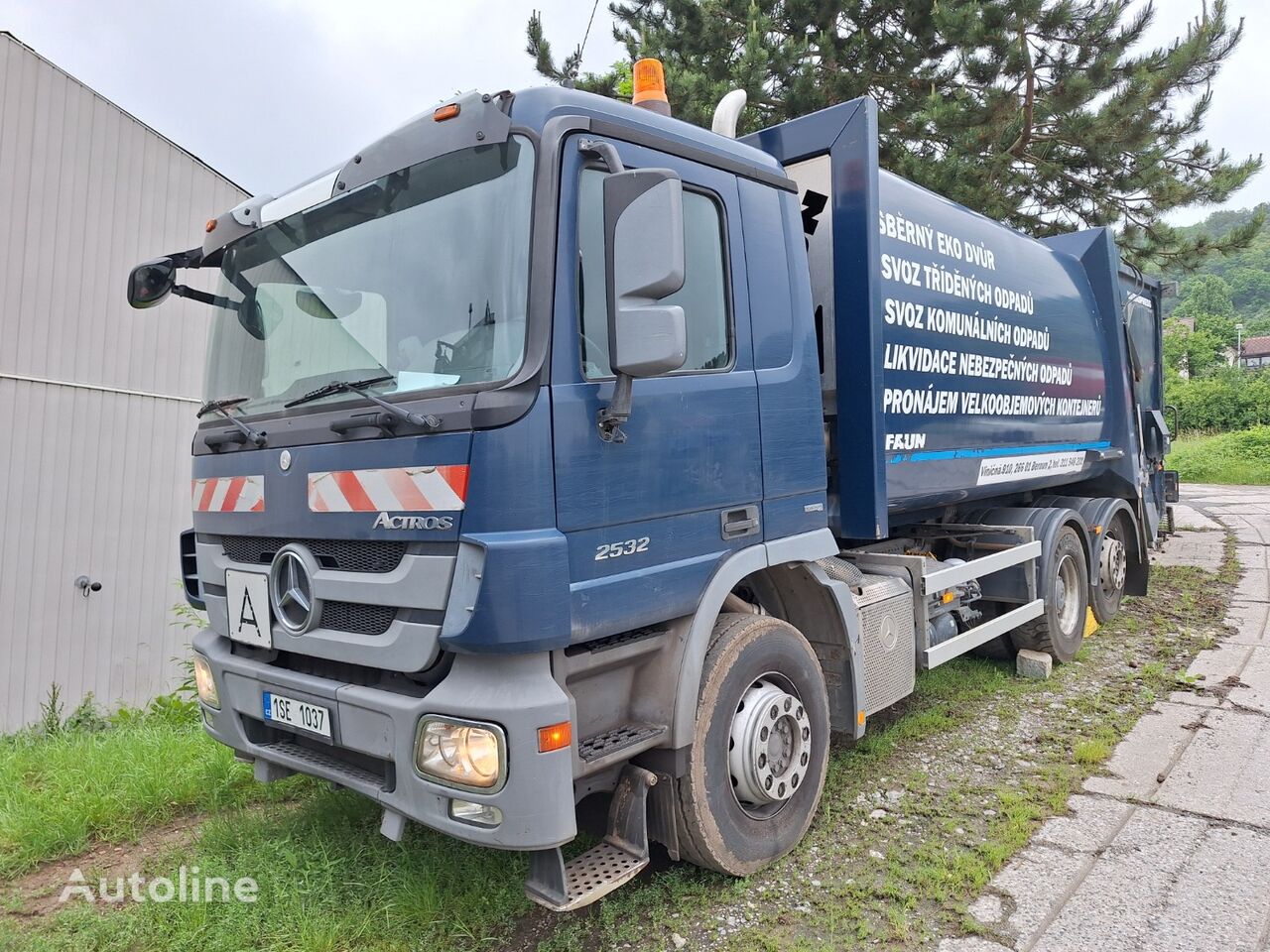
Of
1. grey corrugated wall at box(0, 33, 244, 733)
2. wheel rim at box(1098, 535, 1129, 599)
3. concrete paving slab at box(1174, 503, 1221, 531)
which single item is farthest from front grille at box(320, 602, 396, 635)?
concrete paving slab at box(1174, 503, 1221, 531)

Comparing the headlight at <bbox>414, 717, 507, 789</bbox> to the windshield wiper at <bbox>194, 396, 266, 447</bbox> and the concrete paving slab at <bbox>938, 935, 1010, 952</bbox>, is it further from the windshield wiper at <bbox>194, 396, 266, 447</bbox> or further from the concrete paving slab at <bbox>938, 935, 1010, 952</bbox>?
the concrete paving slab at <bbox>938, 935, 1010, 952</bbox>

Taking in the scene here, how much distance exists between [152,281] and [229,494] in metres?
1.21

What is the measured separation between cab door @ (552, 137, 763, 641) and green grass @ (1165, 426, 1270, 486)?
27353 millimetres

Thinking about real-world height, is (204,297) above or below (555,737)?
above

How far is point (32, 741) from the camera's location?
5.41 m

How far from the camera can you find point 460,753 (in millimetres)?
2385

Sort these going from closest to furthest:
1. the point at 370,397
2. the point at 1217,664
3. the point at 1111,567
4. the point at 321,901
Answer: the point at 370,397, the point at 321,901, the point at 1217,664, the point at 1111,567

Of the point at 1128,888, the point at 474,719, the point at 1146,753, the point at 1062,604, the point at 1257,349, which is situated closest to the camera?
the point at 474,719

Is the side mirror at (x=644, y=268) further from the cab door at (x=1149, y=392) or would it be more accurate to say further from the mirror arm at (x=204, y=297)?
the cab door at (x=1149, y=392)

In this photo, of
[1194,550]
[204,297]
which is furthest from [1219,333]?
[204,297]

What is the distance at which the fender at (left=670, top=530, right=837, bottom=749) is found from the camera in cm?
280

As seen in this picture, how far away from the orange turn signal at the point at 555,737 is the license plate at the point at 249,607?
1.14 metres

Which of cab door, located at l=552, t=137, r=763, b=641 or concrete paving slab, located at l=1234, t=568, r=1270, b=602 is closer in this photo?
cab door, located at l=552, t=137, r=763, b=641

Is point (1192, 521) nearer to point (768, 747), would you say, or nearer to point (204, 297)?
point (768, 747)
